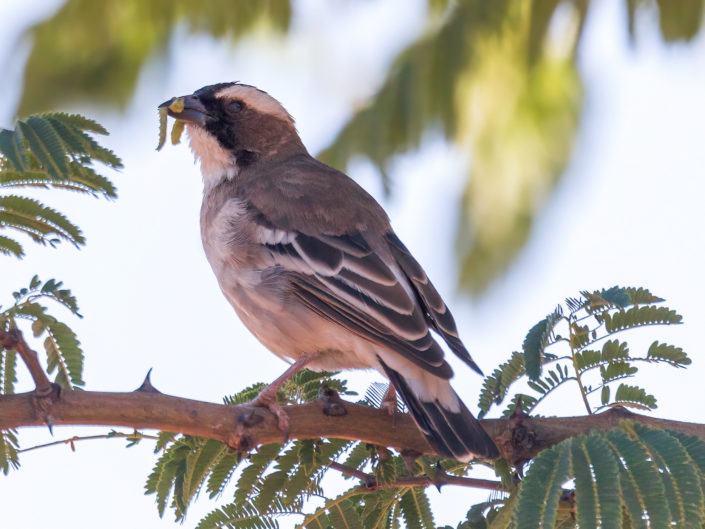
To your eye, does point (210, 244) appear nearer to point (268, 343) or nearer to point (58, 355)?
point (268, 343)

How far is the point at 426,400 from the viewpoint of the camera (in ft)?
14.2

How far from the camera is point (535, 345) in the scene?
3846 mm

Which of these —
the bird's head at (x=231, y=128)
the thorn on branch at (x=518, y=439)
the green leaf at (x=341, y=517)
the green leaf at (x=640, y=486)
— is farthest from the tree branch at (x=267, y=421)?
the bird's head at (x=231, y=128)

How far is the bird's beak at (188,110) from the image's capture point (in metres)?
6.21

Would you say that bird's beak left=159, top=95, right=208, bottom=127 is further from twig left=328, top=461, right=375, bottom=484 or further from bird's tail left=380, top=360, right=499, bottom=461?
twig left=328, top=461, right=375, bottom=484

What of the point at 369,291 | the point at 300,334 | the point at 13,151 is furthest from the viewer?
the point at 300,334

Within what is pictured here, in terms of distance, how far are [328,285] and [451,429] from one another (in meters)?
1.16

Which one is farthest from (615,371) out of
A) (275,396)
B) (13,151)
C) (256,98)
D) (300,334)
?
(256,98)

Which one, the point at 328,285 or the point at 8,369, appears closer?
the point at 8,369

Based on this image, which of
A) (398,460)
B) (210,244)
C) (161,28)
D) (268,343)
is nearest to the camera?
(398,460)


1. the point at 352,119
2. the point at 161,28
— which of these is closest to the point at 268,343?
the point at 352,119

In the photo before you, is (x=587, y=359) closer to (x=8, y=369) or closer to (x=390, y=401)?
(x=390, y=401)

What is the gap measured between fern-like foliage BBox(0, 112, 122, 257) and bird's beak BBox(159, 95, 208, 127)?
2.09 meters

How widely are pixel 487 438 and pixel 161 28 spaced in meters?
5.70
